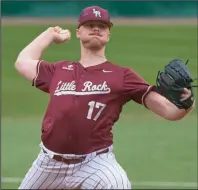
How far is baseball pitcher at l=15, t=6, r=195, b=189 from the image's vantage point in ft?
15.3

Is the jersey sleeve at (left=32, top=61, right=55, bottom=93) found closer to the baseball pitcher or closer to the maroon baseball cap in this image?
the baseball pitcher

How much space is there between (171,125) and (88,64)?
6.18 meters

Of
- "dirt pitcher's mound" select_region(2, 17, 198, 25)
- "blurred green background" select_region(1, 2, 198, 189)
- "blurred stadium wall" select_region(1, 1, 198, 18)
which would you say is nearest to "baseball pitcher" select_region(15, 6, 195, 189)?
"blurred green background" select_region(1, 2, 198, 189)

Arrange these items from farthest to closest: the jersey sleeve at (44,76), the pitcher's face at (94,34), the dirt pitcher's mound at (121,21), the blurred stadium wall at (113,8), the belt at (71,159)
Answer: the blurred stadium wall at (113,8) → the dirt pitcher's mound at (121,21) → the jersey sleeve at (44,76) → the pitcher's face at (94,34) → the belt at (71,159)

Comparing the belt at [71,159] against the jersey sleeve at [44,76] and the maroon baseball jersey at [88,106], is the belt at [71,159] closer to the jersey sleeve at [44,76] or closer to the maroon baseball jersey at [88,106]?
the maroon baseball jersey at [88,106]

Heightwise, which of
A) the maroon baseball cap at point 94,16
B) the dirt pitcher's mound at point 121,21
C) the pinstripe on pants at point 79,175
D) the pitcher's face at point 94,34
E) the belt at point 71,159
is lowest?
the dirt pitcher's mound at point 121,21

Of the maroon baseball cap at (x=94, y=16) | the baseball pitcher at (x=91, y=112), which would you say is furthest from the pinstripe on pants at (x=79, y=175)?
the maroon baseball cap at (x=94, y=16)

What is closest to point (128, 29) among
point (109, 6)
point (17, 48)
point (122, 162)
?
point (109, 6)

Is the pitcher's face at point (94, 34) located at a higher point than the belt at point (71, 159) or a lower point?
higher

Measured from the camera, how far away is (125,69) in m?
4.88

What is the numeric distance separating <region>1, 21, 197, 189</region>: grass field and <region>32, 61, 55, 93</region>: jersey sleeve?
297 centimetres

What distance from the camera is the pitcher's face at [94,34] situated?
4914mm

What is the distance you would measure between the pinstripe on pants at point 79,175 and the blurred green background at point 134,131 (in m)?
2.95

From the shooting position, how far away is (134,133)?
10.5 metres
